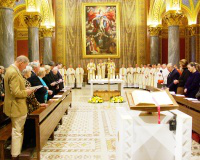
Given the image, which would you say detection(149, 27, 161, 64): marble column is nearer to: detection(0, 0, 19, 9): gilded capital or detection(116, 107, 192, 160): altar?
detection(0, 0, 19, 9): gilded capital

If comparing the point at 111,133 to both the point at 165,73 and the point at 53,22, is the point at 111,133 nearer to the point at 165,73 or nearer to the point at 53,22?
the point at 165,73

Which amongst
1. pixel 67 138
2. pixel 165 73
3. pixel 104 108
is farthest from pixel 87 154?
pixel 165 73

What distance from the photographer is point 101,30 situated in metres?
20.5

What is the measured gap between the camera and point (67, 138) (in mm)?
5965

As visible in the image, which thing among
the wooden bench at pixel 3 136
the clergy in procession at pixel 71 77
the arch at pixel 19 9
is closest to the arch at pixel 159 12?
the clergy in procession at pixel 71 77

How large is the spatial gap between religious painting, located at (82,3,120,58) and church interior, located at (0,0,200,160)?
83 millimetres

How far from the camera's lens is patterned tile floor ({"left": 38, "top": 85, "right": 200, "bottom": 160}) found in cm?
482

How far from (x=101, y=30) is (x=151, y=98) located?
18.0 meters

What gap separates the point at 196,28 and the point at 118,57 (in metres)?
7.07

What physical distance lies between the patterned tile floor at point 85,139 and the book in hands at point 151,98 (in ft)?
6.56

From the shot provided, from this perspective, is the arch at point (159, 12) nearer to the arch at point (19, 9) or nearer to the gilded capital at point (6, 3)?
the arch at point (19, 9)

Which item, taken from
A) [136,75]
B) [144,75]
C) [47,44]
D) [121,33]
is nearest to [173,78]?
[144,75]

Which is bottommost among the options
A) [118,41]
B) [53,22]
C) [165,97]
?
[165,97]

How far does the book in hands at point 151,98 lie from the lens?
9.59ft
